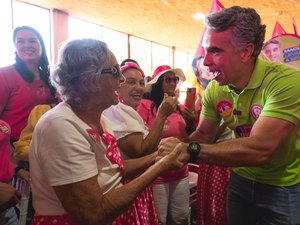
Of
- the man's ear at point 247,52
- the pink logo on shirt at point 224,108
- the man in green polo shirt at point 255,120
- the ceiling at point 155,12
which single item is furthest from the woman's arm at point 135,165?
the ceiling at point 155,12

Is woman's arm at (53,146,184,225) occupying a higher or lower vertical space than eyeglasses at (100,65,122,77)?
lower

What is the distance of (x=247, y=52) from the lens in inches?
55.1

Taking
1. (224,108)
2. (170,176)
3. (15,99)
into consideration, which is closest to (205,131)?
(224,108)

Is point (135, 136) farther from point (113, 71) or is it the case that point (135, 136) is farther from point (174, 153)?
point (113, 71)

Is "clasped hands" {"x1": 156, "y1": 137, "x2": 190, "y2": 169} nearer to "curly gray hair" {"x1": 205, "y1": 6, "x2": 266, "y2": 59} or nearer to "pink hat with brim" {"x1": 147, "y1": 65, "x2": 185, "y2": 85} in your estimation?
"curly gray hair" {"x1": 205, "y1": 6, "x2": 266, "y2": 59}

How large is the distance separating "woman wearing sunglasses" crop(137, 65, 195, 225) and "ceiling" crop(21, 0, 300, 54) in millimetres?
3606

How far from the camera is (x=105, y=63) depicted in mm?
1177

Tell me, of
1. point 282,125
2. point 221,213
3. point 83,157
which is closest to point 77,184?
point 83,157

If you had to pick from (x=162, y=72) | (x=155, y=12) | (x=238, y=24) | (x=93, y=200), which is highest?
(x=155, y=12)

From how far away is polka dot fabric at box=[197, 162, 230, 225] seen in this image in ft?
8.51

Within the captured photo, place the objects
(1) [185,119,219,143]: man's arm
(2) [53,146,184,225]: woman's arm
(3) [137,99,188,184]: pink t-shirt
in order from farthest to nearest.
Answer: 1. (3) [137,99,188,184]: pink t-shirt
2. (1) [185,119,219,143]: man's arm
3. (2) [53,146,184,225]: woman's arm

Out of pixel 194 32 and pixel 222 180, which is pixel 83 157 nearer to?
pixel 222 180

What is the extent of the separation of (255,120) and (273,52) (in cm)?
196

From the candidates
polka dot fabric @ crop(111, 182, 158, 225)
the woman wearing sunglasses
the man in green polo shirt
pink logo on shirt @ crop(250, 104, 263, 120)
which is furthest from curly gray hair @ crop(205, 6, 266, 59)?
the woman wearing sunglasses
